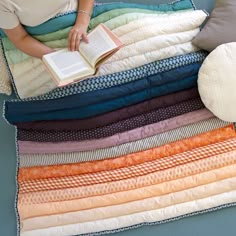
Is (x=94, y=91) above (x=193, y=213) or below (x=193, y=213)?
above

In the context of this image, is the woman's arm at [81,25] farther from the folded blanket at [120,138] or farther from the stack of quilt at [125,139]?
the folded blanket at [120,138]

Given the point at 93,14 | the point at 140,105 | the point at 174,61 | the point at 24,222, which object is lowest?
the point at 24,222

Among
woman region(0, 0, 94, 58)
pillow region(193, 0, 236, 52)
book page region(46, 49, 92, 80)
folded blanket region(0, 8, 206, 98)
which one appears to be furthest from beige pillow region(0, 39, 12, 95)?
pillow region(193, 0, 236, 52)

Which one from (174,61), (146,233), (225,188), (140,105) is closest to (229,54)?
(174,61)

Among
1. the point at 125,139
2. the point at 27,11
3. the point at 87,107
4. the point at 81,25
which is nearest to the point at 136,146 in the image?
the point at 125,139

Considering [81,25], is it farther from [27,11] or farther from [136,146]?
[136,146]

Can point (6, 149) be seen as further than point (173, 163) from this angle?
Yes

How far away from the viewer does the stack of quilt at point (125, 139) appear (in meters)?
1.21

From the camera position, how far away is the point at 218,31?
4.36 ft

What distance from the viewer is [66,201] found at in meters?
1.22

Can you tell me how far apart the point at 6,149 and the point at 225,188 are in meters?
0.77

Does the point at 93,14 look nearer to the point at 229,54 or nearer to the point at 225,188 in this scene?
the point at 229,54

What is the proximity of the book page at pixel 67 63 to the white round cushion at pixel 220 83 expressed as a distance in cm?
40

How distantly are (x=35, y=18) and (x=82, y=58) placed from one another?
20 cm
